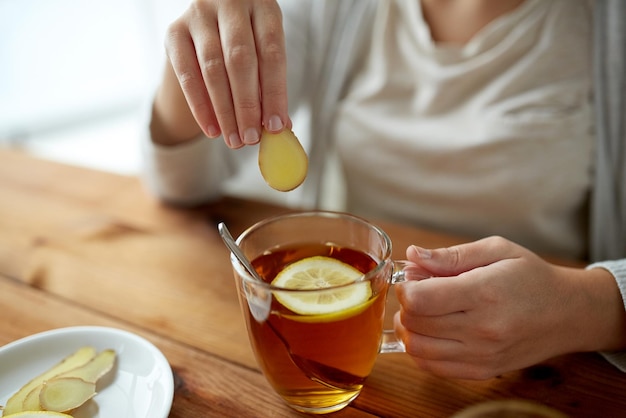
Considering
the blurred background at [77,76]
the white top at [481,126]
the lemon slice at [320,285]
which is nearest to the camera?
the lemon slice at [320,285]

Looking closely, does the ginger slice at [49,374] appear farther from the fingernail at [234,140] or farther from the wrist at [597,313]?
the wrist at [597,313]

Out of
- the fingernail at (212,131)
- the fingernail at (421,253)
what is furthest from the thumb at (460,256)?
the fingernail at (212,131)

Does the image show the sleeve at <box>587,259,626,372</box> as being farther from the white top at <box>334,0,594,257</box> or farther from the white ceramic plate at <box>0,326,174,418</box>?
the white ceramic plate at <box>0,326,174,418</box>

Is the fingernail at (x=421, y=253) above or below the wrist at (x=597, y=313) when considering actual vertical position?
above

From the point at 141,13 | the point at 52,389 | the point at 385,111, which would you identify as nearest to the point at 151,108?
the point at 385,111

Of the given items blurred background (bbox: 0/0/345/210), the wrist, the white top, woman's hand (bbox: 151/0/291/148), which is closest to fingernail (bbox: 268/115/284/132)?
woman's hand (bbox: 151/0/291/148)

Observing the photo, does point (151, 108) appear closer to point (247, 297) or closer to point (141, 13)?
point (247, 297)

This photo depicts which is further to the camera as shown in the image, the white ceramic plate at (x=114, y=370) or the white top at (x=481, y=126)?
the white top at (x=481, y=126)
